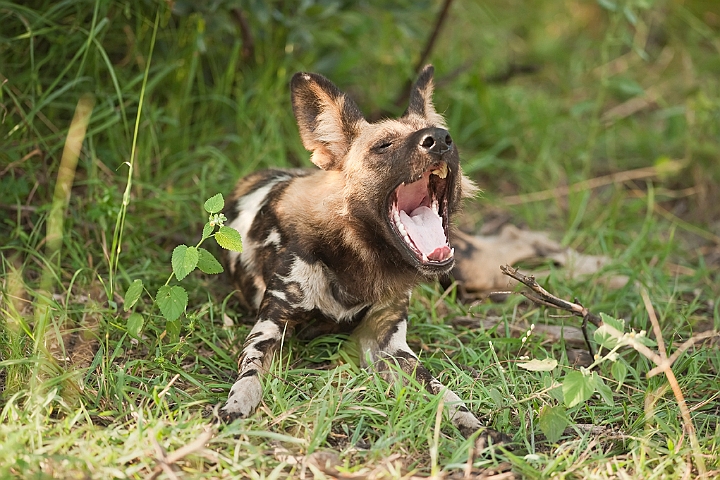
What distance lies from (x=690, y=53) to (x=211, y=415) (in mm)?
5275

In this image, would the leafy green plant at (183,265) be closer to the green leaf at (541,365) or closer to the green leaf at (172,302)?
the green leaf at (172,302)

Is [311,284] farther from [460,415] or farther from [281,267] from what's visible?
[460,415]

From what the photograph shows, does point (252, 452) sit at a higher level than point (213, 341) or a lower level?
higher

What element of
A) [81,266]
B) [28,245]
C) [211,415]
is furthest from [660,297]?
[28,245]

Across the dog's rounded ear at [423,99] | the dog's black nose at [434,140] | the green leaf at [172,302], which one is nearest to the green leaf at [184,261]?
the green leaf at [172,302]

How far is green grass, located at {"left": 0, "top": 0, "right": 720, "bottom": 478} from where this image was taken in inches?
98.4

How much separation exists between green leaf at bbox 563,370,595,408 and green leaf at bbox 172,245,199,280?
1244 mm

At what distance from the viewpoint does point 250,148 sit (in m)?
4.47

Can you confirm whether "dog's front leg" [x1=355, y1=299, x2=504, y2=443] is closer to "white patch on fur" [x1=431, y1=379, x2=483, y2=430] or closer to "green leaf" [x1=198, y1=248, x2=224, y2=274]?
"white patch on fur" [x1=431, y1=379, x2=483, y2=430]

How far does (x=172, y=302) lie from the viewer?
2.77 metres

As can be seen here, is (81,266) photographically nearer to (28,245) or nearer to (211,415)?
(28,245)

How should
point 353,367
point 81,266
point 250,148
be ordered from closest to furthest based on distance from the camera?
1. point 353,367
2. point 81,266
3. point 250,148

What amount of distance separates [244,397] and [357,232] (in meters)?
0.76

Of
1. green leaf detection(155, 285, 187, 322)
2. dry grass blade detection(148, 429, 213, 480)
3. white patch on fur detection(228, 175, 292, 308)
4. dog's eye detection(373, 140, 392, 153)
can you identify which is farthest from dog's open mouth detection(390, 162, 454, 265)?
dry grass blade detection(148, 429, 213, 480)
